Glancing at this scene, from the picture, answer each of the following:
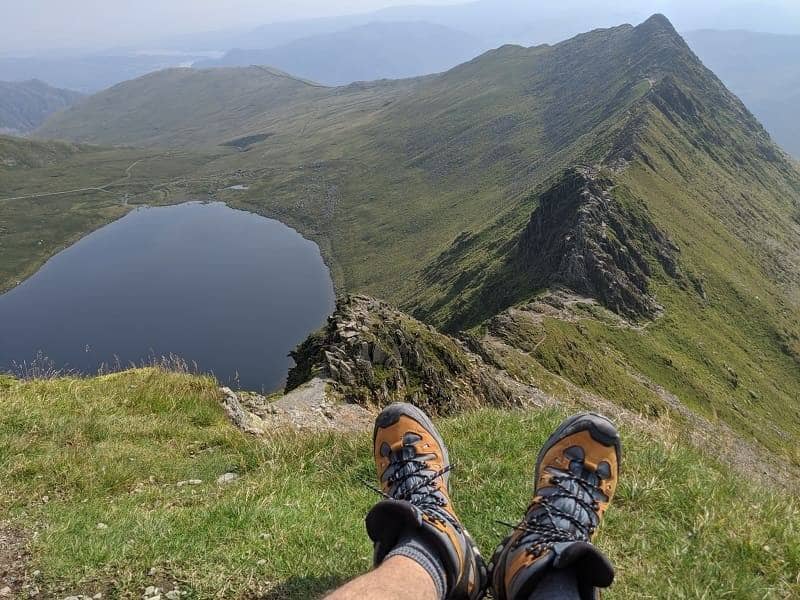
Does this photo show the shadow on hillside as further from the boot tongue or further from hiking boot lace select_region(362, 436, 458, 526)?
the boot tongue

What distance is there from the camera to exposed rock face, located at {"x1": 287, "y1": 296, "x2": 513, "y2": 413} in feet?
76.7

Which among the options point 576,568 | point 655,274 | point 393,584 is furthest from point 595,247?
point 393,584

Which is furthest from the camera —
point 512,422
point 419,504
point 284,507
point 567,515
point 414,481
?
point 512,422

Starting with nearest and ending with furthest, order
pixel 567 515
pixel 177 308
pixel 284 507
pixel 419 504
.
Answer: pixel 567 515, pixel 419 504, pixel 284 507, pixel 177 308

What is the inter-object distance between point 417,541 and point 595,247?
72.9 meters

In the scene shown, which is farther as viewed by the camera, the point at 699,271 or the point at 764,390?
the point at 699,271

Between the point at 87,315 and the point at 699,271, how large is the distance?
15253 centimetres

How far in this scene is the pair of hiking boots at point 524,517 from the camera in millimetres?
4039

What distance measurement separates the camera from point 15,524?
5.84 metres

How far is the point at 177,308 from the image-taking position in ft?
517

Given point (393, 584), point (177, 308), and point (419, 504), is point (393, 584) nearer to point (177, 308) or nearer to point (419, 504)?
point (419, 504)

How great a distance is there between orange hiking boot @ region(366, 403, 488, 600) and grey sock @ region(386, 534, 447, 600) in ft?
0.08

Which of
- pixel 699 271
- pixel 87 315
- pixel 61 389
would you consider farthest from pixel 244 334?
pixel 61 389

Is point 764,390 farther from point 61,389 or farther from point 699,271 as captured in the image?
point 61,389
